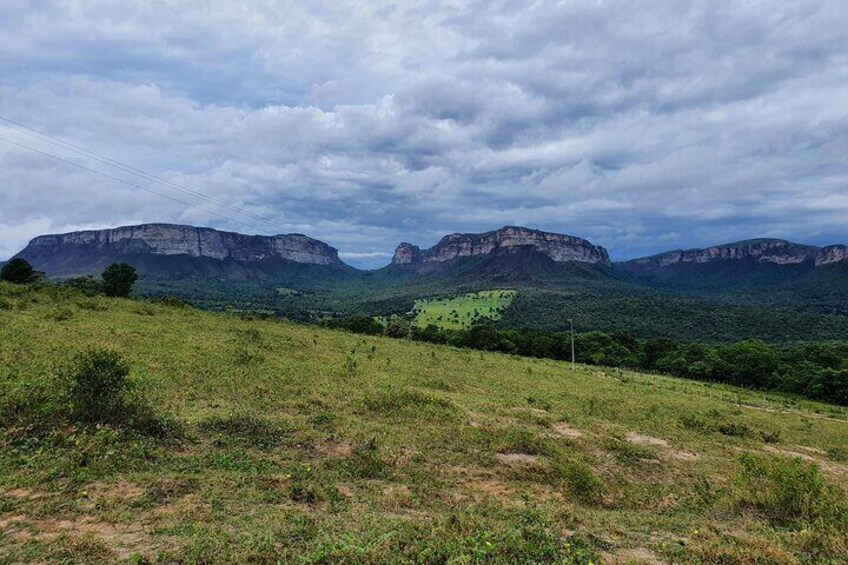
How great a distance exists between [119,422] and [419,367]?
2153cm

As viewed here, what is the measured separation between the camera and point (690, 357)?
245 feet

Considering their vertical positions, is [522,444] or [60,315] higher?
[60,315]

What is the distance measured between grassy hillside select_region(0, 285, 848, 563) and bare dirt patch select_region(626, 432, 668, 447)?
0.17 metres

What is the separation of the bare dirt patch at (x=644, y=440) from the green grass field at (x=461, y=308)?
101 meters

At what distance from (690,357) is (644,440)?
2550 inches

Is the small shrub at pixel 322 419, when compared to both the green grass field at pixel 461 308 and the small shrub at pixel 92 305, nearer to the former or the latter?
the small shrub at pixel 92 305

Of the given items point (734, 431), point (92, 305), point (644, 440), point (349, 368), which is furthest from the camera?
point (92, 305)

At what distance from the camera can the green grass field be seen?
439 ft

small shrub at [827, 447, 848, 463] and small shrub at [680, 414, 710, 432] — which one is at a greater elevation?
small shrub at [680, 414, 710, 432]

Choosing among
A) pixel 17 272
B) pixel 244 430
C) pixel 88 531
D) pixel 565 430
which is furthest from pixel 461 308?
pixel 88 531

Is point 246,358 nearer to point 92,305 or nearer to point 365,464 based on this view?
point 365,464

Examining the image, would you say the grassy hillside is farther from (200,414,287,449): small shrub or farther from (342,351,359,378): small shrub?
(342,351,359,378): small shrub

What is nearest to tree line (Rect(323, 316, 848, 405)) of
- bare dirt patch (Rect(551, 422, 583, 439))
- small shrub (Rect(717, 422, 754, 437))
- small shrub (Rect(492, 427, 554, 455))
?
small shrub (Rect(717, 422, 754, 437))

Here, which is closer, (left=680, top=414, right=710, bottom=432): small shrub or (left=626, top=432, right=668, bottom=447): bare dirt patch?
(left=626, top=432, right=668, bottom=447): bare dirt patch
